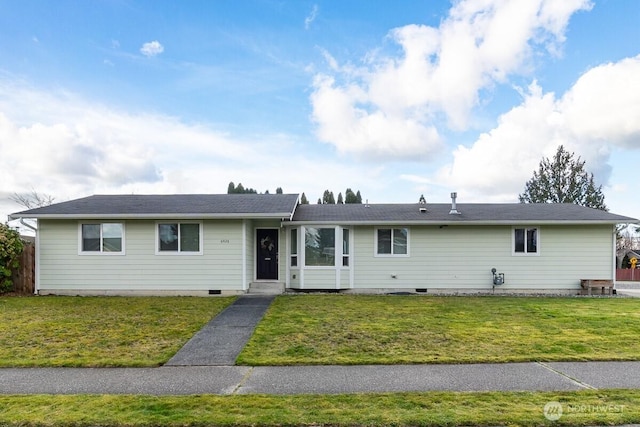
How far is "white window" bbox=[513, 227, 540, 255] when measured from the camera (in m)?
14.0

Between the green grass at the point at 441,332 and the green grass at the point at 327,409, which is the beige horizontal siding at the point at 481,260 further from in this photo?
the green grass at the point at 327,409

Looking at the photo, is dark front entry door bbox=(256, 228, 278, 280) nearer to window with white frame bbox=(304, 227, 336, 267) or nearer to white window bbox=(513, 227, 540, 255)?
window with white frame bbox=(304, 227, 336, 267)

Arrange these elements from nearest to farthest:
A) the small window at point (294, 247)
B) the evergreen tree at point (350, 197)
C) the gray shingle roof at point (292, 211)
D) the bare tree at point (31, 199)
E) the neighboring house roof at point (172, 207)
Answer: the neighboring house roof at point (172, 207)
the gray shingle roof at point (292, 211)
the small window at point (294, 247)
the bare tree at point (31, 199)
the evergreen tree at point (350, 197)

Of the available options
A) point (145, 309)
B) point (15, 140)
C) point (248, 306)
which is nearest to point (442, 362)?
point (248, 306)

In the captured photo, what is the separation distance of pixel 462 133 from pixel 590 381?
1599 cm

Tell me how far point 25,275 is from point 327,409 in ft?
46.6

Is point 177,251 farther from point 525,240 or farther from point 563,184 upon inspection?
point 563,184

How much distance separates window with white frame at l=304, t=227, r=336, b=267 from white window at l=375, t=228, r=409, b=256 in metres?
1.66

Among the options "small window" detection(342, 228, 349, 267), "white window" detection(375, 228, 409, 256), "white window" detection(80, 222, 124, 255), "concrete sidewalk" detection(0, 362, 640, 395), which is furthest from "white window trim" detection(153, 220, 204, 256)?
"concrete sidewalk" detection(0, 362, 640, 395)

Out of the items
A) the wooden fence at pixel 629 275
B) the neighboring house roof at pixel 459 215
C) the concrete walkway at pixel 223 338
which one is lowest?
the wooden fence at pixel 629 275

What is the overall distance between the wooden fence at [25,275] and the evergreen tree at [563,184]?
40.3 metres

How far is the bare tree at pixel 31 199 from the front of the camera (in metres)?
31.7

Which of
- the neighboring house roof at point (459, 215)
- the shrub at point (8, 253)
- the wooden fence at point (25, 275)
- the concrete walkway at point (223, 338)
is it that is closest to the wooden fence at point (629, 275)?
the neighboring house roof at point (459, 215)

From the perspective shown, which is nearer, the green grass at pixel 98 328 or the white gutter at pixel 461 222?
the green grass at pixel 98 328
